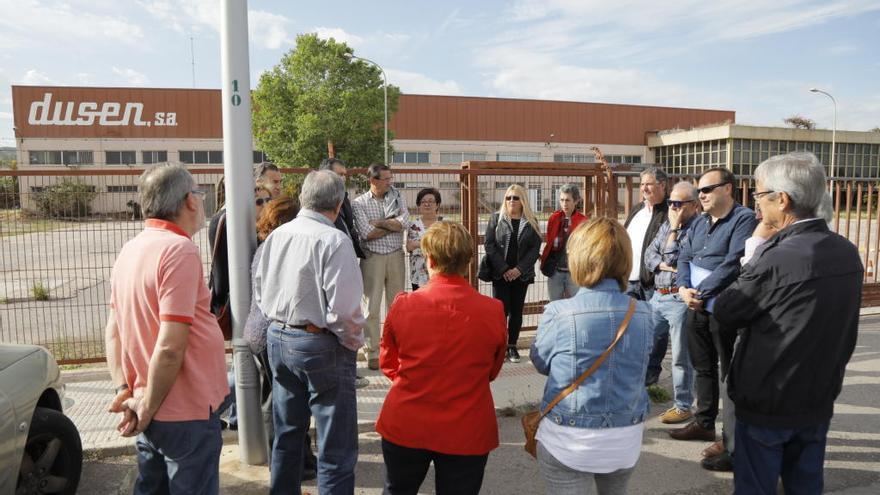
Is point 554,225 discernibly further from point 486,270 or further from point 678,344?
point 678,344

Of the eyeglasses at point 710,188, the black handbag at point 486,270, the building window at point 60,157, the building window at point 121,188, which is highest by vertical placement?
the building window at point 60,157

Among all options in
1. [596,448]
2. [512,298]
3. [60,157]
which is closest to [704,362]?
[596,448]

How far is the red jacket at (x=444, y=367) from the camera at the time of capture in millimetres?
2441

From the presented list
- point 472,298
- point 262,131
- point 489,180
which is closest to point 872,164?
point 262,131

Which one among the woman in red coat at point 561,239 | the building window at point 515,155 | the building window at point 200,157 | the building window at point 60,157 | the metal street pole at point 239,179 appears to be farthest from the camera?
the building window at point 515,155

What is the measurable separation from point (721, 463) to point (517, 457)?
4.44ft

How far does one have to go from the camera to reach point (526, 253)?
20.3ft

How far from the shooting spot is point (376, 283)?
5969mm

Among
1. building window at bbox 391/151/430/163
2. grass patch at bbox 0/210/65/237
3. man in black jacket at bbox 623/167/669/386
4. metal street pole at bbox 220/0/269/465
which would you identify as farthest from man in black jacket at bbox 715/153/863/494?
building window at bbox 391/151/430/163

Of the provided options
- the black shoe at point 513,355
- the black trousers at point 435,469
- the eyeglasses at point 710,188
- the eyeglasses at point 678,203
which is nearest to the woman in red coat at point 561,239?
the black shoe at point 513,355

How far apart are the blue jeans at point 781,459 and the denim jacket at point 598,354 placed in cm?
74

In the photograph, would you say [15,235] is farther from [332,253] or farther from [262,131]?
[262,131]

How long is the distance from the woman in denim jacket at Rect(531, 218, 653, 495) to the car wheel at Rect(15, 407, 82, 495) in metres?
2.67

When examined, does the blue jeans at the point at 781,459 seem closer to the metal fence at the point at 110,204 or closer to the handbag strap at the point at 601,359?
the handbag strap at the point at 601,359
